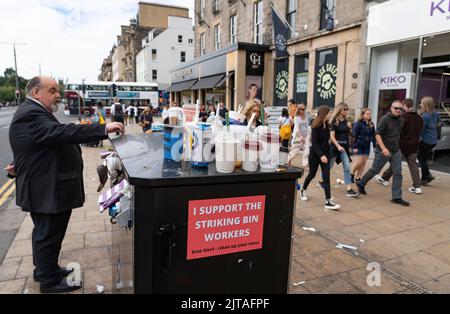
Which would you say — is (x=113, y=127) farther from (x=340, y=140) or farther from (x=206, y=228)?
(x=340, y=140)

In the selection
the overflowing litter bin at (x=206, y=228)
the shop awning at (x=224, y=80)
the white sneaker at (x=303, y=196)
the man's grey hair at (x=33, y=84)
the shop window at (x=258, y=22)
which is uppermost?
the shop window at (x=258, y=22)

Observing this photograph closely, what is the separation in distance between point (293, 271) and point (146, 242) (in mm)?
2183

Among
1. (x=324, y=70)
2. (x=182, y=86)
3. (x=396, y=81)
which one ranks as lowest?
(x=396, y=81)

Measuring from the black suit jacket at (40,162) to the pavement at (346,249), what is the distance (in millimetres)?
959

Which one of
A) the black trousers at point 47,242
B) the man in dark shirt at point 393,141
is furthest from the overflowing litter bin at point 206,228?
the man in dark shirt at point 393,141

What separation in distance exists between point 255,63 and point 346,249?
14.4 m

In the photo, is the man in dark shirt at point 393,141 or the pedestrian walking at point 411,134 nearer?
the man in dark shirt at point 393,141

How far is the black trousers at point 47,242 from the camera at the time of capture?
2.89 metres

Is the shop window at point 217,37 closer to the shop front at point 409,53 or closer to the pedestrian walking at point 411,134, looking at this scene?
the shop front at point 409,53

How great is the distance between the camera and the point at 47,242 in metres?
2.93

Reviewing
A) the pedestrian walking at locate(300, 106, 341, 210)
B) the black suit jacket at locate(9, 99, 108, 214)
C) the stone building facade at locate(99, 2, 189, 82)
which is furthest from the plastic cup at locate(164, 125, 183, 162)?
the stone building facade at locate(99, 2, 189, 82)

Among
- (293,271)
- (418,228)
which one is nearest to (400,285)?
(293,271)

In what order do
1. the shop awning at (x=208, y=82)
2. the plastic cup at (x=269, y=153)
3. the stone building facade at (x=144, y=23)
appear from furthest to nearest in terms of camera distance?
the stone building facade at (x=144, y=23), the shop awning at (x=208, y=82), the plastic cup at (x=269, y=153)

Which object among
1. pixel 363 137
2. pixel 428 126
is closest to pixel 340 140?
pixel 363 137
